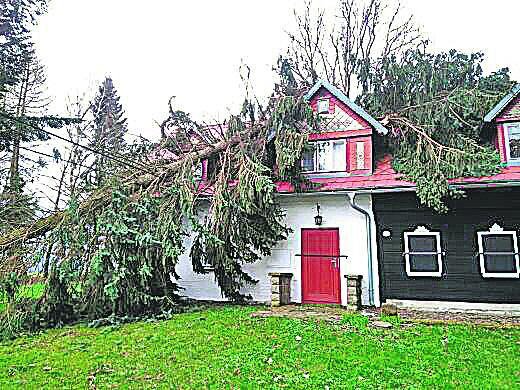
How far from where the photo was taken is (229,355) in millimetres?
6391

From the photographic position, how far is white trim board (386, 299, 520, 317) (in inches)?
368

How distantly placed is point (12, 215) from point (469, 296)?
1149cm

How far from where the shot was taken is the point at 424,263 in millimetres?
10148

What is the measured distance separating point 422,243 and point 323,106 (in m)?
4.76

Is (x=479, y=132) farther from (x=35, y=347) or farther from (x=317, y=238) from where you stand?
(x=35, y=347)

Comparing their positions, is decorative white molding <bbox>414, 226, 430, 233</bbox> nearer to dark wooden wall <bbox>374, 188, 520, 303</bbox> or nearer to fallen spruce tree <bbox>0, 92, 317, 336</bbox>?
A: dark wooden wall <bbox>374, 188, 520, 303</bbox>

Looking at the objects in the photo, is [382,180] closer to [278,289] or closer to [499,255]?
[499,255]

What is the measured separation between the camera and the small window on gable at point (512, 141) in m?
10.4

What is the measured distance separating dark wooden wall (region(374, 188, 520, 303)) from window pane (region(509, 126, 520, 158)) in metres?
1.27

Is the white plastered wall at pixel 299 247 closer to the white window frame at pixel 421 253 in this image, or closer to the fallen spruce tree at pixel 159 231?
the fallen spruce tree at pixel 159 231

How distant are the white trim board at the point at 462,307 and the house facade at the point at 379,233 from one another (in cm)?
5

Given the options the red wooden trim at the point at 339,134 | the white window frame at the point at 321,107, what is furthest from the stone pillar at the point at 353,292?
the white window frame at the point at 321,107

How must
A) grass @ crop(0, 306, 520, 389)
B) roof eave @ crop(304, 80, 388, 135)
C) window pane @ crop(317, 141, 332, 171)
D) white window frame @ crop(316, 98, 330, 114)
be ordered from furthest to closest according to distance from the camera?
white window frame @ crop(316, 98, 330, 114) < window pane @ crop(317, 141, 332, 171) < roof eave @ crop(304, 80, 388, 135) < grass @ crop(0, 306, 520, 389)

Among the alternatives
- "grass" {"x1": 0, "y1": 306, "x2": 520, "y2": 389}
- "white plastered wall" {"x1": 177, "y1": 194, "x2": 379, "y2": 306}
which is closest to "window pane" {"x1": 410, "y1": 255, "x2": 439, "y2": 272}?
"white plastered wall" {"x1": 177, "y1": 194, "x2": 379, "y2": 306}
